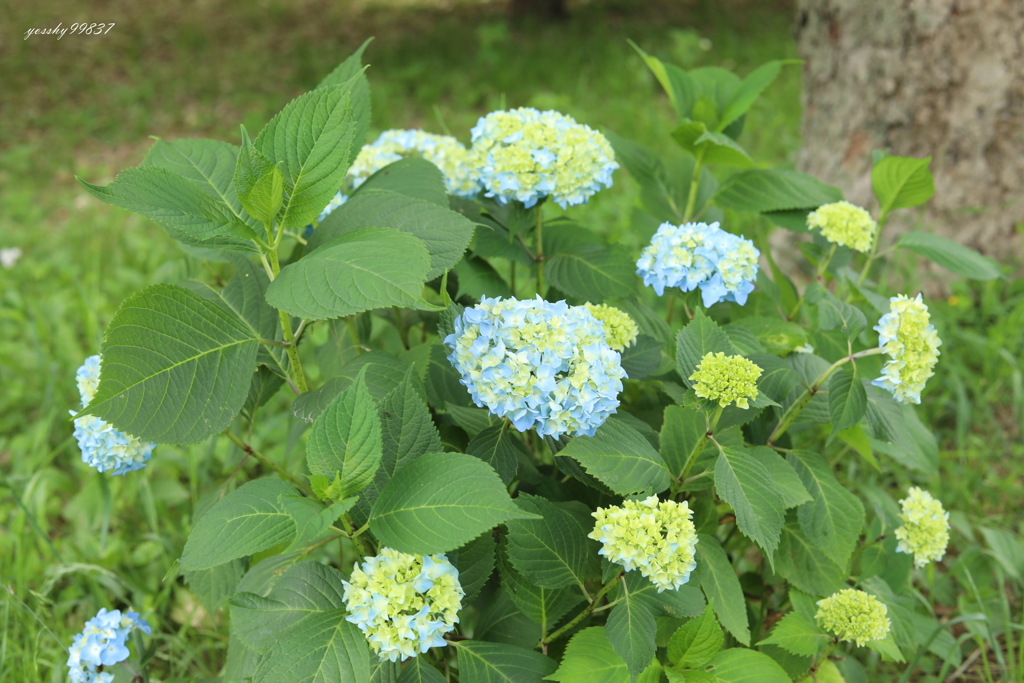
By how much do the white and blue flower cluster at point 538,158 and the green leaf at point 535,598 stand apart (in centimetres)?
70

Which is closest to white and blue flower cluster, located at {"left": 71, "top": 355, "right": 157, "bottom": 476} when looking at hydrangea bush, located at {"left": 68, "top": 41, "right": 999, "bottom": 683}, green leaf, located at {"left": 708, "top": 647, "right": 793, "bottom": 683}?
hydrangea bush, located at {"left": 68, "top": 41, "right": 999, "bottom": 683}

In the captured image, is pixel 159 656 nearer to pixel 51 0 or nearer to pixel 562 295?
pixel 562 295

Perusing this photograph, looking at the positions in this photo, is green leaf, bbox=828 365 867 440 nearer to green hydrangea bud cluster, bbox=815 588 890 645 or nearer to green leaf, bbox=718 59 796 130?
green hydrangea bud cluster, bbox=815 588 890 645

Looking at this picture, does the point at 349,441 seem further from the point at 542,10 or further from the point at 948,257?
the point at 542,10

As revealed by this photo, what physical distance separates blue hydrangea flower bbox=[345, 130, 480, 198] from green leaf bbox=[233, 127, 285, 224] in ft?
1.78

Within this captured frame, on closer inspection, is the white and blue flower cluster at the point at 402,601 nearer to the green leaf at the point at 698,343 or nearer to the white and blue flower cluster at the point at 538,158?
the green leaf at the point at 698,343

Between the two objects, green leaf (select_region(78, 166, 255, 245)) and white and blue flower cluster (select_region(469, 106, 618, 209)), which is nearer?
green leaf (select_region(78, 166, 255, 245))

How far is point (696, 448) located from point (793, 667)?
0.59m

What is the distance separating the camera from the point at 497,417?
1329 millimetres

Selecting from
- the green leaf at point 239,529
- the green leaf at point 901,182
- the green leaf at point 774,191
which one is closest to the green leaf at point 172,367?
the green leaf at point 239,529

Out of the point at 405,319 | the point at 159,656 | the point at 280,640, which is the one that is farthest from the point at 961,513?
the point at 159,656

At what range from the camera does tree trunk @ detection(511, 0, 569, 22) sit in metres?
7.92

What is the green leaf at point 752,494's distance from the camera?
3.87 feet

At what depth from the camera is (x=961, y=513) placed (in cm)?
226
